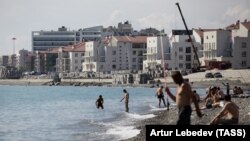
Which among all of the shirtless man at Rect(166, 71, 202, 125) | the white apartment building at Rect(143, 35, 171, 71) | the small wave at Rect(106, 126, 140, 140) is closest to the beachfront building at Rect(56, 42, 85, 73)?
the white apartment building at Rect(143, 35, 171, 71)

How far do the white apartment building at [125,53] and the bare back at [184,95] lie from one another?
475ft

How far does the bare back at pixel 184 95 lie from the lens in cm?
1205

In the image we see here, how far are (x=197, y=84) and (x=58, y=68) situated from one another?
9409 cm

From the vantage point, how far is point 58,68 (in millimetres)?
195750

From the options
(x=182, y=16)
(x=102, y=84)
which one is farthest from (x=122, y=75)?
(x=182, y=16)

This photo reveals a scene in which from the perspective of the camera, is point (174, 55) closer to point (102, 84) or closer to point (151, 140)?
point (102, 84)

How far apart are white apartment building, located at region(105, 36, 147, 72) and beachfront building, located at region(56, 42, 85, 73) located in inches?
788

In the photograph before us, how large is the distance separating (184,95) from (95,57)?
504ft

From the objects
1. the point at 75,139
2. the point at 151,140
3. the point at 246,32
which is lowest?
the point at 75,139

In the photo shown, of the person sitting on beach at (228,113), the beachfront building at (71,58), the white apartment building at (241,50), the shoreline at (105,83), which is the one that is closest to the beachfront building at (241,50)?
the white apartment building at (241,50)

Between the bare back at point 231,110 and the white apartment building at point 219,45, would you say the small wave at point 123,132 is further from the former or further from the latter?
the white apartment building at point 219,45

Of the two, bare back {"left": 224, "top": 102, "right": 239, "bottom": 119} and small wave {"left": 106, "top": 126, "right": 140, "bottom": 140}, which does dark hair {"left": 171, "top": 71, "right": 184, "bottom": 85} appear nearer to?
bare back {"left": 224, "top": 102, "right": 239, "bottom": 119}

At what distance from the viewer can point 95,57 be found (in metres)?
166

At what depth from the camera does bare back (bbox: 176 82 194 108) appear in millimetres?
12047
